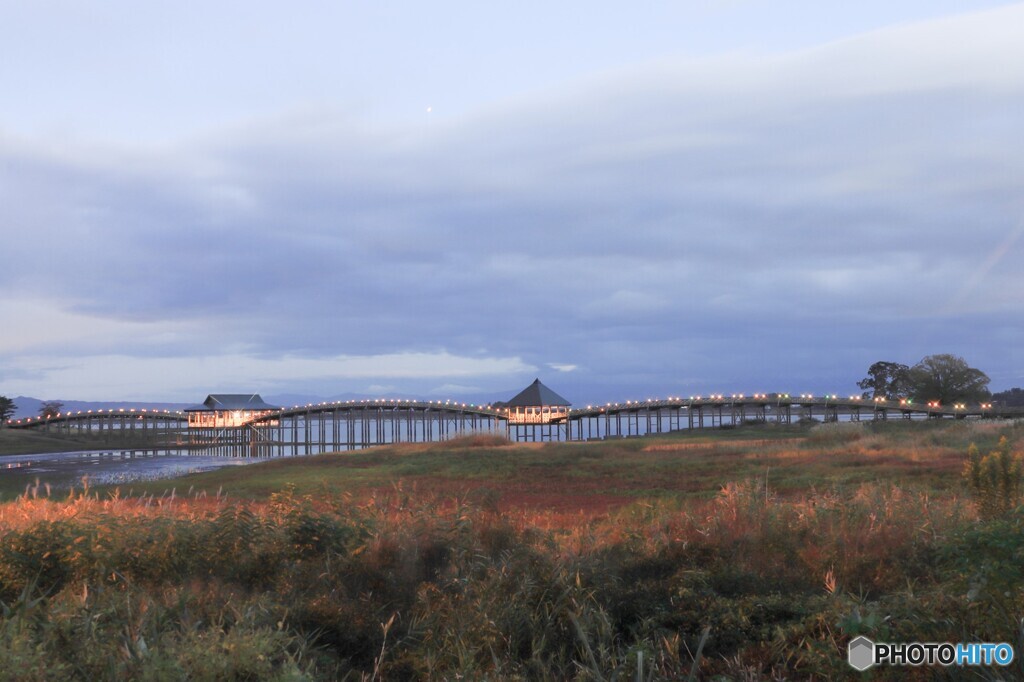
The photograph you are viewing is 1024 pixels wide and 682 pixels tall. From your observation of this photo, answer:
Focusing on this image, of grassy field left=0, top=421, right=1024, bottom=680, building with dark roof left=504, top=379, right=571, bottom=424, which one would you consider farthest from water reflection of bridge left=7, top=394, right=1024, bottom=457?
grassy field left=0, top=421, right=1024, bottom=680

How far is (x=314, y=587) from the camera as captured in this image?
8.76 m

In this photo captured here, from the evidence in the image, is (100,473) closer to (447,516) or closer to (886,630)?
(447,516)

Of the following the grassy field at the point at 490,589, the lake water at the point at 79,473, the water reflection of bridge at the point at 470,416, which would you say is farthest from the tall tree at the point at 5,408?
the grassy field at the point at 490,589

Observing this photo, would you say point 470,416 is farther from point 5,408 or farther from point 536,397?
point 5,408

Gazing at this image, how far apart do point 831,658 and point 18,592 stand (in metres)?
8.24

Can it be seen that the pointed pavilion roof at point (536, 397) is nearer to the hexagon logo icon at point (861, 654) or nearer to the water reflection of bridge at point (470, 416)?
the water reflection of bridge at point (470, 416)

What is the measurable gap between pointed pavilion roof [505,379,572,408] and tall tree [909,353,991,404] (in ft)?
155

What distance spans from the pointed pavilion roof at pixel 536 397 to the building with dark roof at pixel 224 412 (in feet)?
112

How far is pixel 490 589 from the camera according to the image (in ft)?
26.0

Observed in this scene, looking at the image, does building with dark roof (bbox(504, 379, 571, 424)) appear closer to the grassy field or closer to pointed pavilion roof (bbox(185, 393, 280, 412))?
pointed pavilion roof (bbox(185, 393, 280, 412))

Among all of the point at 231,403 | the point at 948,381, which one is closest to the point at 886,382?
the point at 948,381

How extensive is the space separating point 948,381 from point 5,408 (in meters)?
134

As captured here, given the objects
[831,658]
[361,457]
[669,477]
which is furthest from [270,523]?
[361,457]

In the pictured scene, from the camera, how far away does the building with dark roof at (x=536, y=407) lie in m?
101
